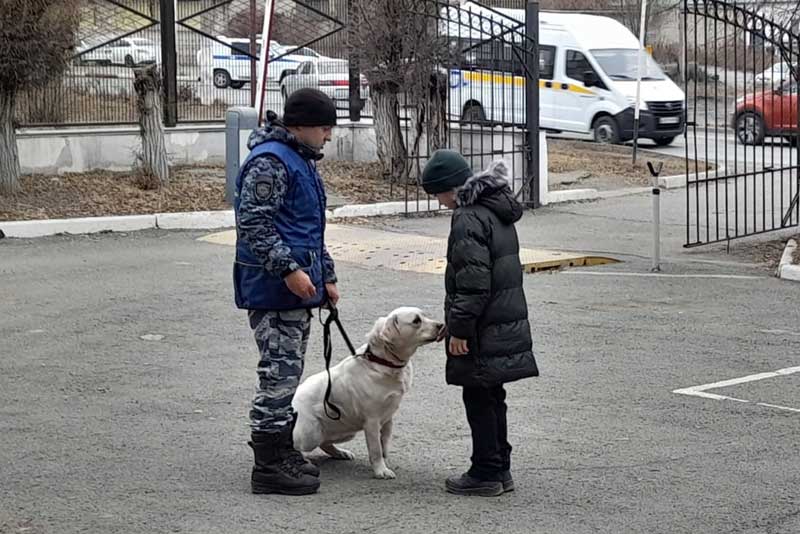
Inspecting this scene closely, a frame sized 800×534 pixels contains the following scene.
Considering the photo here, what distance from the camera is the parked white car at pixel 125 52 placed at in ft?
58.9

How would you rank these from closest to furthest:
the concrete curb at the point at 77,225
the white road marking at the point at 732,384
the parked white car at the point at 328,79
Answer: the white road marking at the point at 732,384, the concrete curb at the point at 77,225, the parked white car at the point at 328,79

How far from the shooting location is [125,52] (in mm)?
18281

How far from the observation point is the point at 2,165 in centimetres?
1555

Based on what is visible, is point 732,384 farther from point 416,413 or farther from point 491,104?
point 491,104

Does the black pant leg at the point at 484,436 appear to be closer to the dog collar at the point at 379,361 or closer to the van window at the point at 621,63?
the dog collar at the point at 379,361

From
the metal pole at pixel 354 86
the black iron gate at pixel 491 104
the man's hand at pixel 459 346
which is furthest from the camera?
the metal pole at pixel 354 86

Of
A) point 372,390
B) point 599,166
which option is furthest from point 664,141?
point 372,390

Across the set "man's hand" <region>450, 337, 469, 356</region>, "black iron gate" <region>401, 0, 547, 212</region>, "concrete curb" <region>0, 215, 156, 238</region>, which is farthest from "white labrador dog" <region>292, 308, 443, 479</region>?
"black iron gate" <region>401, 0, 547, 212</region>

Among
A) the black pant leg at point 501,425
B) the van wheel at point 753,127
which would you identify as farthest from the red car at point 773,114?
the black pant leg at point 501,425

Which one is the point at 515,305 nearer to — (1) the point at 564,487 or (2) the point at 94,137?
(1) the point at 564,487

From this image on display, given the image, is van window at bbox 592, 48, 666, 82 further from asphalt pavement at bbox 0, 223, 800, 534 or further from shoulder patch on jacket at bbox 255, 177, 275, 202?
shoulder patch on jacket at bbox 255, 177, 275, 202

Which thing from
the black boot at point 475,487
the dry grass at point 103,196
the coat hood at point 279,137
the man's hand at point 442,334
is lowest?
the black boot at point 475,487

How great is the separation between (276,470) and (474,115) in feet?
44.2

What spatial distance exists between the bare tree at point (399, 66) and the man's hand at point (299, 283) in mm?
11502
